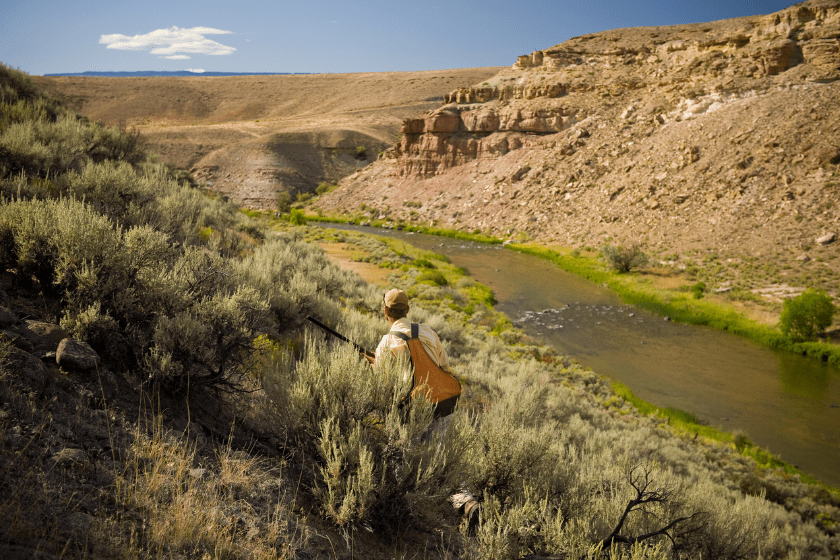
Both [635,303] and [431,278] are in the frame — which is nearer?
[635,303]

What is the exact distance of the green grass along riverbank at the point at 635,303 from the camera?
31.8 feet

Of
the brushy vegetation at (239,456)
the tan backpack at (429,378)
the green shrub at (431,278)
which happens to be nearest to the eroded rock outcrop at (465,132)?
the green shrub at (431,278)

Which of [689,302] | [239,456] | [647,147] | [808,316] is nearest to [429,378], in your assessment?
[239,456]

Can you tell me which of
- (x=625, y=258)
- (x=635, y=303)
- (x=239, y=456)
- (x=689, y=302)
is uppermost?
(x=625, y=258)

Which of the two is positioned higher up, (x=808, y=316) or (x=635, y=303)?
(x=808, y=316)

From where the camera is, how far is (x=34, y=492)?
205 centimetres

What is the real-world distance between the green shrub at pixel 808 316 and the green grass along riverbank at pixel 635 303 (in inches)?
21.4

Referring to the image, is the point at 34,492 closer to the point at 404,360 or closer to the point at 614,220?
the point at 404,360

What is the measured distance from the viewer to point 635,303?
62.2 ft

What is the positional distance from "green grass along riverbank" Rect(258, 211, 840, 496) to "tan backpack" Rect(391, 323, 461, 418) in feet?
27.3

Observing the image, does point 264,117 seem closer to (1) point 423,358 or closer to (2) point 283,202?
(2) point 283,202

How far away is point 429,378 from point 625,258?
21.7 m

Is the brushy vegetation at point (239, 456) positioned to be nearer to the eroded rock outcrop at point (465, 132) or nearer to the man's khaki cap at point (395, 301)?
the man's khaki cap at point (395, 301)

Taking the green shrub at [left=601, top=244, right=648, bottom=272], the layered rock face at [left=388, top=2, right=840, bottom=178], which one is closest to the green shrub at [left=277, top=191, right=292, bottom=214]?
the layered rock face at [left=388, top=2, right=840, bottom=178]
